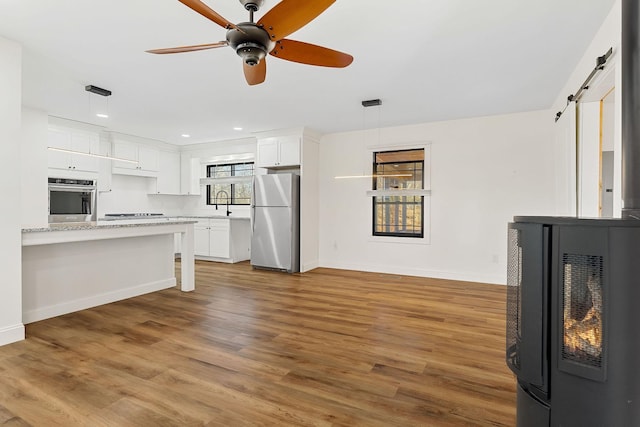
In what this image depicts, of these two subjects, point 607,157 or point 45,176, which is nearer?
point 607,157

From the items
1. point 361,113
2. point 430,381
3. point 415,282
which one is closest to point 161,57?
point 361,113

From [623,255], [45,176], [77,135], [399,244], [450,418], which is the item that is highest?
[77,135]

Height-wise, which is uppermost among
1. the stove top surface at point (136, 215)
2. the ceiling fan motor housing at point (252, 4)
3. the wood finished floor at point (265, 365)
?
the ceiling fan motor housing at point (252, 4)

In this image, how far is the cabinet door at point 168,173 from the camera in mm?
6941

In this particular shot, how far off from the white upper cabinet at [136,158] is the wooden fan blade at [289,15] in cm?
540

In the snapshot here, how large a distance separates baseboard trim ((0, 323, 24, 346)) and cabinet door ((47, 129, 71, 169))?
339cm

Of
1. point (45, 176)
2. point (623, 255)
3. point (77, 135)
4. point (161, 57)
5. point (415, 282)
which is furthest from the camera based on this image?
point (77, 135)

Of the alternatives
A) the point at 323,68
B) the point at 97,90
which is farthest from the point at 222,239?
the point at 323,68

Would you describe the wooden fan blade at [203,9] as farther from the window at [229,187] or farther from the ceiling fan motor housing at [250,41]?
the window at [229,187]

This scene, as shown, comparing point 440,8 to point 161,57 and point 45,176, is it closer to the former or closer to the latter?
point 161,57

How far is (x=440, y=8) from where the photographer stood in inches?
87.7

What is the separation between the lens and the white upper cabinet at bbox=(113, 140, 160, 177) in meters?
6.07

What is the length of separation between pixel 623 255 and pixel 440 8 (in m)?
1.92

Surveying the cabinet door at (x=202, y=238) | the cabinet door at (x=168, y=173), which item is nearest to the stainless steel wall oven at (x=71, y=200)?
the cabinet door at (x=168, y=173)
